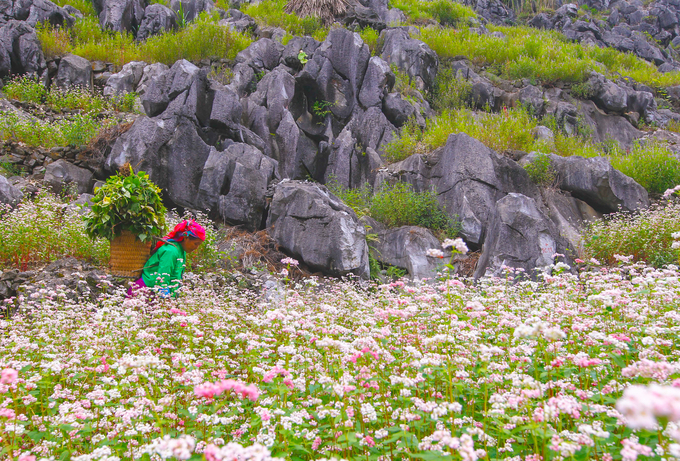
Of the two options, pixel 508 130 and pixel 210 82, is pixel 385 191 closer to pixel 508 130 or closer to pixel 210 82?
pixel 508 130

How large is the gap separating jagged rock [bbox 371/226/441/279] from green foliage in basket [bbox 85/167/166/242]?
525 centimetres

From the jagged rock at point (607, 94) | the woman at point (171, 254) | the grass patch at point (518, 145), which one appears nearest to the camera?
the woman at point (171, 254)

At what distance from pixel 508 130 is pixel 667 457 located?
1212 centimetres

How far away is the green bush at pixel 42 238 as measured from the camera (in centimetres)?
624

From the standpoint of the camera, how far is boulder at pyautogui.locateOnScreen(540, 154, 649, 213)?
10398mm

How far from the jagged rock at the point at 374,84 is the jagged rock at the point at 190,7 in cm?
1132

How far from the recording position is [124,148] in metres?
9.51

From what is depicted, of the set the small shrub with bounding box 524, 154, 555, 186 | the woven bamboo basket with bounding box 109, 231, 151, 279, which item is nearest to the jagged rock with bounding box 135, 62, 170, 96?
the woven bamboo basket with bounding box 109, 231, 151, 279

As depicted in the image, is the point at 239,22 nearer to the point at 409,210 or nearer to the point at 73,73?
the point at 73,73

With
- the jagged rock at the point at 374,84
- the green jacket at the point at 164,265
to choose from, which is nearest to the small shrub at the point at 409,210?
the jagged rock at the point at 374,84

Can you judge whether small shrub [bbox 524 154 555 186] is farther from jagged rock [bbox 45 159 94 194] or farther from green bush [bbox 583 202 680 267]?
jagged rock [bbox 45 159 94 194]

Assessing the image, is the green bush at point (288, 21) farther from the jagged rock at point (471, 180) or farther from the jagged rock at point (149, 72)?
the jagged rock at point (471, 180)

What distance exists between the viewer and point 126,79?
44.9 ft

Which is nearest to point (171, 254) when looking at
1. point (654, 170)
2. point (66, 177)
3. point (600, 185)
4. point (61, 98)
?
point (66, 177)
